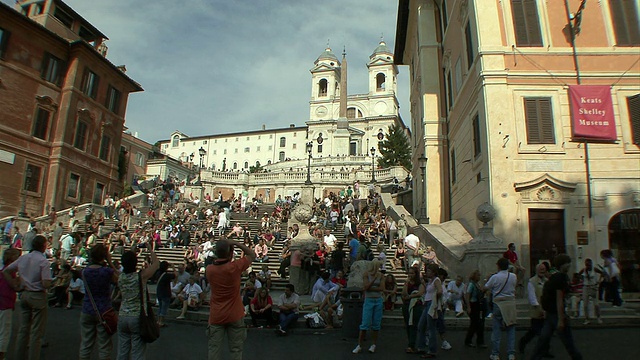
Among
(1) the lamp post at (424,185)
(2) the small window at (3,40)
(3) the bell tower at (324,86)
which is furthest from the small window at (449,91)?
(3) the bell tower at (324,86)

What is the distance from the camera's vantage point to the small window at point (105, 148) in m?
33.9

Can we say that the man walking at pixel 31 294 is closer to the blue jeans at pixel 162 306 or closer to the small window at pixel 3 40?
the blue jeans at pixel 162 306

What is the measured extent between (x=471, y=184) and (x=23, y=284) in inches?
577

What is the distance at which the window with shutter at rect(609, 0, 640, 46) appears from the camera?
15.7 metres

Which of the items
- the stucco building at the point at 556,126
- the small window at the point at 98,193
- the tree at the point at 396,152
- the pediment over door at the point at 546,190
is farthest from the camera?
the tree at the point at 396,152

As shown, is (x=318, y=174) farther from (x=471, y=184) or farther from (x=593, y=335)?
(x=593, y=335)

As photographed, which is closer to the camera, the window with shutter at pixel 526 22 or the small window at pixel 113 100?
the window with shutter at pixel 526 22

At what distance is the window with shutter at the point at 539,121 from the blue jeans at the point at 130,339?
44.6 ft

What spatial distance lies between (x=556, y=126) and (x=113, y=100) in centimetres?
3215

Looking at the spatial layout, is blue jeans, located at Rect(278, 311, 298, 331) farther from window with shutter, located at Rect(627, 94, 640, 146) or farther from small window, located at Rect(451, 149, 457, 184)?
window with shutter, located at Rect(627, 94, 640, 146)

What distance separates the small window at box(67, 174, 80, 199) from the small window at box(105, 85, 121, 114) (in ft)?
21.8

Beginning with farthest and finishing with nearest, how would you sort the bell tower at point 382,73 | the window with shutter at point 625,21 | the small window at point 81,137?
the bell tower at point 382,73 < the small window at point 81,137 < the window with shutter at point 625,21

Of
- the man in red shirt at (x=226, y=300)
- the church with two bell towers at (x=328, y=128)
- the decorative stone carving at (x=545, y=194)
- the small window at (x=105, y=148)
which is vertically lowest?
the man in red shirt at (x=226, y=300)

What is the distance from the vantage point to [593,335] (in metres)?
9.34
